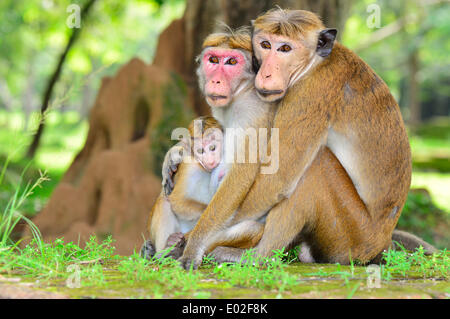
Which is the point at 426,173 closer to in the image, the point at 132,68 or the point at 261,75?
the point at 132,68

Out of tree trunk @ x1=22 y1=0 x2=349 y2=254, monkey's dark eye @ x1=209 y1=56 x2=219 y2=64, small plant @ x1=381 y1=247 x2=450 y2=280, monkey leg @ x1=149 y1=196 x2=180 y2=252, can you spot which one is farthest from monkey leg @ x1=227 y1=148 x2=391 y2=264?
tree trunk @ x1=22 y1=0 x2=349 y2=254

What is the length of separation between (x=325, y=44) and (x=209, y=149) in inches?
49.3

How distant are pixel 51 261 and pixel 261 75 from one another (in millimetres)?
1915

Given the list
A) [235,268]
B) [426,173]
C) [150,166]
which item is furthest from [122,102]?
[426,173]

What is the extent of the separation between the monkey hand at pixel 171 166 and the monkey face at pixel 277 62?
3.47 feet

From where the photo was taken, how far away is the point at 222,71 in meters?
3.99

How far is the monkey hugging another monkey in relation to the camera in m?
3.78

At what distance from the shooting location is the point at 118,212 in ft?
26.1

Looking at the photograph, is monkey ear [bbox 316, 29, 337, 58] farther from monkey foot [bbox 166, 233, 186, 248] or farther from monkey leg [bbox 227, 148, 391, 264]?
monkey foot [bbox 166, 233, 186, 248]

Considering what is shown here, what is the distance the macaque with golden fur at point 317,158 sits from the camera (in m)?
3.77
